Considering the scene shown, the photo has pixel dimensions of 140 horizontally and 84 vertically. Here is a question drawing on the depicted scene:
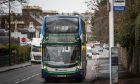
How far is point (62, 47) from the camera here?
105 feet

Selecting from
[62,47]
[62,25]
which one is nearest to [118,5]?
[62,25]

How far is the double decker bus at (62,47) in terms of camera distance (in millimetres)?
31891

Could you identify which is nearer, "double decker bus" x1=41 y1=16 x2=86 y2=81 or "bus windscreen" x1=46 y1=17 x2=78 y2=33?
"double decker bus" x1=41 y1=16 x2=86 y2=81

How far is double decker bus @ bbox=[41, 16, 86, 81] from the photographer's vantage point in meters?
31.9

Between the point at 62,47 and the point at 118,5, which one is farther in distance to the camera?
the point at 62,47

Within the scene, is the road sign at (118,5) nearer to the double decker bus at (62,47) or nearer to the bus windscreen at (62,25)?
the double decker bus at (62,47)

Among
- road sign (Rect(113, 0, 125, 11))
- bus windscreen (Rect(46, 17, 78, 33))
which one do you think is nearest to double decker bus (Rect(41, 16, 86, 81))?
bus windscreen (Rect(46, 17, 78, 33))

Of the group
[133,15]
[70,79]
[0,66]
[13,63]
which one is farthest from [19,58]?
[133,15]

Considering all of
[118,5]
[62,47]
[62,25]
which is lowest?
[62,47]

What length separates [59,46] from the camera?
105 ft

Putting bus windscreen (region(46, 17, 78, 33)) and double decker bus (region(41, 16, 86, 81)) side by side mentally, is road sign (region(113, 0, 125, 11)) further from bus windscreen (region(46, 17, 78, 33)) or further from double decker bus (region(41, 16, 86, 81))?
bus windscreen (region(46, 17, 78, 33))

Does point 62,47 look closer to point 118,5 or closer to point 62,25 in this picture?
point 62,25

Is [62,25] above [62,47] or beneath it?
above

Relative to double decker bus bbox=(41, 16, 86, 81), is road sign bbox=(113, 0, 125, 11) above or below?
above
